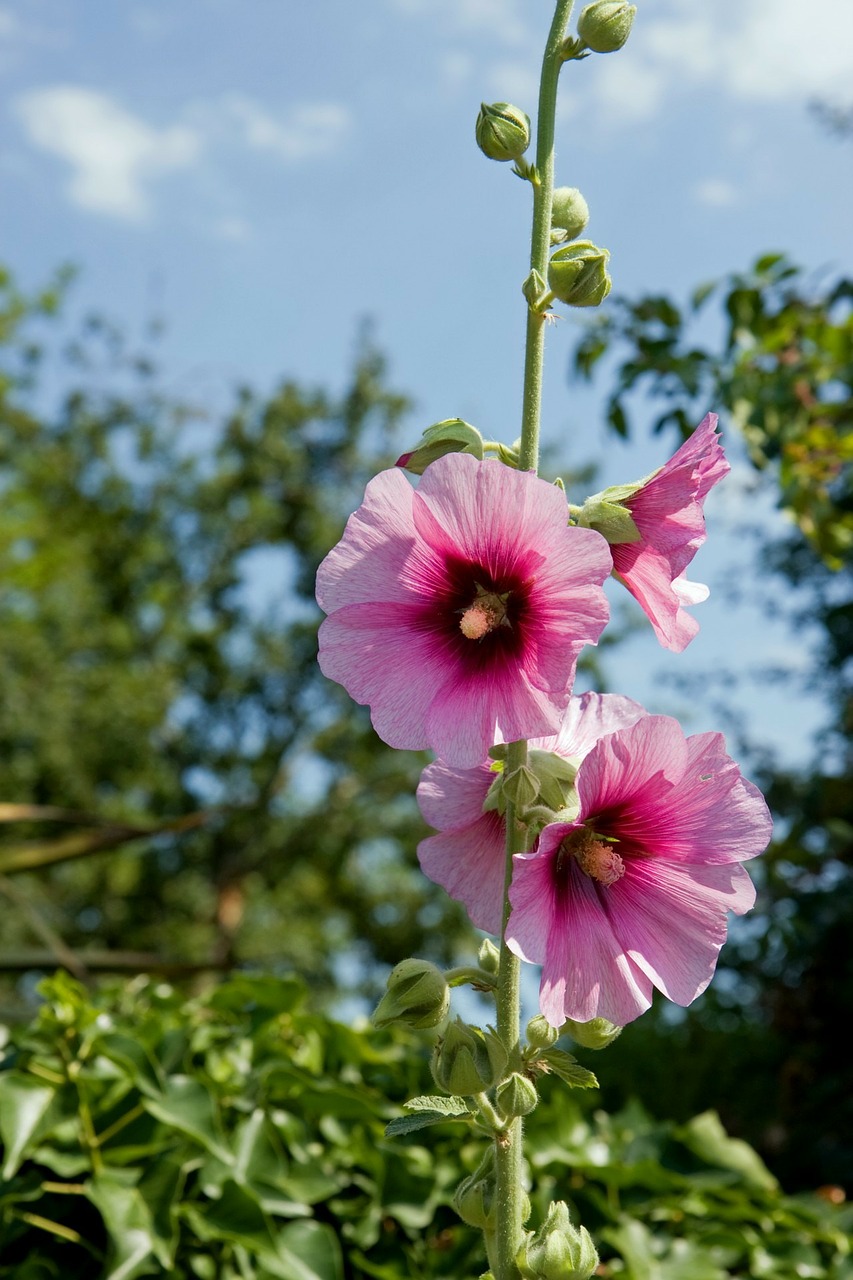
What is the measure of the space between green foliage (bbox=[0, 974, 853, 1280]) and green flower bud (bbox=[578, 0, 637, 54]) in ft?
4.50

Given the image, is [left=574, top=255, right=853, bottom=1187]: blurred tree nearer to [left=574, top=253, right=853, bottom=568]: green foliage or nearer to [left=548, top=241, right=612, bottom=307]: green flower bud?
[left=574, top=253, right=853, bottom=568]: green foliage

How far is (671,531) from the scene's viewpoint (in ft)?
3.45

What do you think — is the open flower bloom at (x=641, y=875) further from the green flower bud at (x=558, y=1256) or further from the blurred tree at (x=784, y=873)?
the blurred tree at (x=784, y=873)

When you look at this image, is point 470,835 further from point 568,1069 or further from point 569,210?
point 569,210

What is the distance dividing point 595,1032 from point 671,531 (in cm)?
45

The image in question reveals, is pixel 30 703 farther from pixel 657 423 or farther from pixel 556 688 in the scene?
pixel 556 688

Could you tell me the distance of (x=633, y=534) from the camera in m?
1.03

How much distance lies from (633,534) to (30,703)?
15.3 metres

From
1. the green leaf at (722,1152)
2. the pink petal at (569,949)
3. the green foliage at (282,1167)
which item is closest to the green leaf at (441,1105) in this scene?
the pink petal at (569,949)

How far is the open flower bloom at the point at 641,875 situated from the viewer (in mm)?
960

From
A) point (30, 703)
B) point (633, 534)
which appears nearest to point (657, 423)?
point (633, 534)

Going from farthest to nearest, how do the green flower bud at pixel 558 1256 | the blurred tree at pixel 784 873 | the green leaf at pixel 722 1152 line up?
the blurred tree at pixel 784 873
the green leaf at pixel 722 1152
the green flower bud at pixel 558 1256

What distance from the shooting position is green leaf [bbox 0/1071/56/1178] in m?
1.48

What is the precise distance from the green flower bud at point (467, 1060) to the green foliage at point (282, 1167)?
0.70 meters
